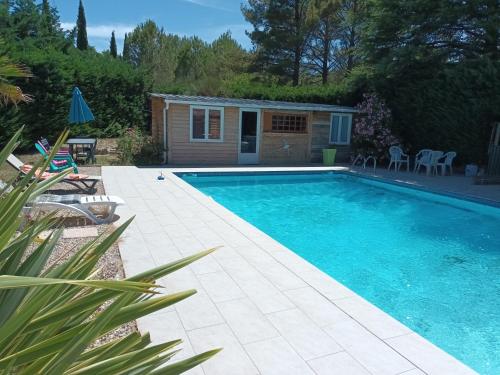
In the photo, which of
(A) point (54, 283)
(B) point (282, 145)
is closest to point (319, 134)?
(B) point (282, 145)

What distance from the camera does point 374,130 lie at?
14.3 metres

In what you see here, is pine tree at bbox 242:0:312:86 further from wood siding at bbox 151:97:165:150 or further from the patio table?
the patio table

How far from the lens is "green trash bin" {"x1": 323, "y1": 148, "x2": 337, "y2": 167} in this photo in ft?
47.3

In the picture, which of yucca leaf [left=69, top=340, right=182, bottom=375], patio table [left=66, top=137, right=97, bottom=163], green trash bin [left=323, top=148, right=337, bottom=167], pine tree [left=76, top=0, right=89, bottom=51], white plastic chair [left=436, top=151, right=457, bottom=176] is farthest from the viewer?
pine tree [left=76, top=0, right=89, bottom=51]

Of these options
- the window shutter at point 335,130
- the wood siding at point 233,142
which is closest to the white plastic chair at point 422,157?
the wood siding at point 233,142

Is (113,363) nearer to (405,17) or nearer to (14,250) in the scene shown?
(14,250)

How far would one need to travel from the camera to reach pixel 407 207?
9.57 m

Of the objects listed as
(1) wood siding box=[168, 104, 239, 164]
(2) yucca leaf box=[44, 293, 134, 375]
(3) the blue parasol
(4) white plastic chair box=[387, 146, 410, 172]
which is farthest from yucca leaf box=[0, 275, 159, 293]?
(4) white plastic chair box=[387, 146, 410, 172]

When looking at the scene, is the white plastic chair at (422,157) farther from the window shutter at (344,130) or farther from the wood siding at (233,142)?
the window shutter at (344,130)

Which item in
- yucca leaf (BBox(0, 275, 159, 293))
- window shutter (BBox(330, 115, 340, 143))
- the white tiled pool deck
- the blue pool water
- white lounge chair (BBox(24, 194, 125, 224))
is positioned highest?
window shutter (BBox(330, 115, 340, 143))

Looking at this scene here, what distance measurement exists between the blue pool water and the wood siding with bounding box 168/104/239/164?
1.89 m

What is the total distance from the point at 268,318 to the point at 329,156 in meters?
11.8

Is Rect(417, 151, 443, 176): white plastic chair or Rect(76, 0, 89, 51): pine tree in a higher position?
Rect(76, 0, 89, 51): pine tree

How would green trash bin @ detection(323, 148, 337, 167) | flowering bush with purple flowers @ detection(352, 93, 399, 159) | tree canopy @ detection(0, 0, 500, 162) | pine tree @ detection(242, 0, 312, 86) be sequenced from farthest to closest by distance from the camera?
pine tree @ detection(242, 0, 312, 86) → green trash bin @ detection(323, 148, 337, 167) → flowering bush with purple flowers @ detection(352, 93, 399, 159) → tree canopy @ detection(0, 0, 500, 162)
